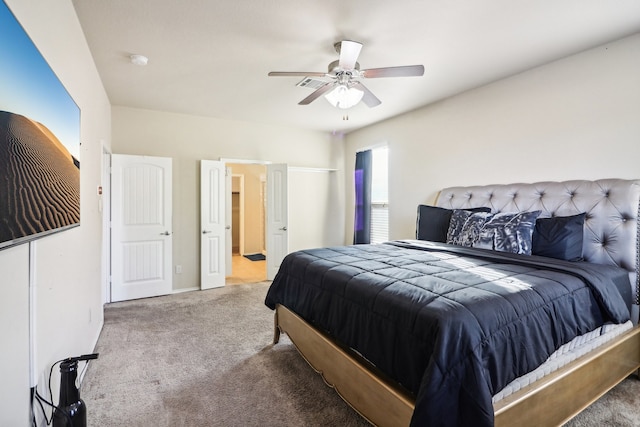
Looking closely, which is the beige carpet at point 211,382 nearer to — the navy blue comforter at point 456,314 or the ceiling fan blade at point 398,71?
the navy blue comforter at point 456,314

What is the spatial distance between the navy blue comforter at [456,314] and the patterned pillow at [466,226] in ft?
1.48

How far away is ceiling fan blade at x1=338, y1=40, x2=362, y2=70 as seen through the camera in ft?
7.13


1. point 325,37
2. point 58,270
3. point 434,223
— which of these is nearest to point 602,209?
point 434,223

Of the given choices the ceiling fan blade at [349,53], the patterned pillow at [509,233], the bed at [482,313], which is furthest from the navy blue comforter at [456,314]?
the ceiling fan blade at [349,53]

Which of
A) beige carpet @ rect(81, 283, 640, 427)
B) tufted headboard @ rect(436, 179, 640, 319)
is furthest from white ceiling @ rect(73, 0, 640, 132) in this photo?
beige carpet @ rect(81, 283, 640, 427)

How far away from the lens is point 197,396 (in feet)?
6.49

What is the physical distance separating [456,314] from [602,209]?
6.52ft

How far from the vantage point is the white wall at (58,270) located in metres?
1.04

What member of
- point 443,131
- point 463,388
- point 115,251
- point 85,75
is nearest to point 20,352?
point 463,388

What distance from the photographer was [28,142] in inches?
42.4

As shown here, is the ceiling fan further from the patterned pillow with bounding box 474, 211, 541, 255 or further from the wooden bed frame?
the wooden bed frame

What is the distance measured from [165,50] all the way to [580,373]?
3709 millimetres

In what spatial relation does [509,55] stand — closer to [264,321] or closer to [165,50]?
[165,50]

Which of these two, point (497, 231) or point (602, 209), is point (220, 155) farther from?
point (602, 209)
